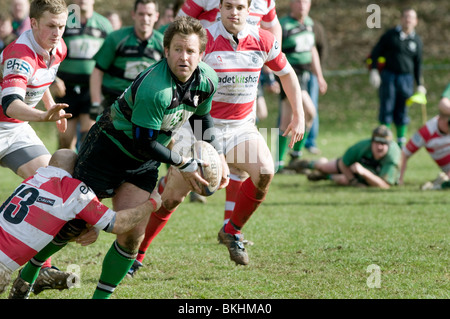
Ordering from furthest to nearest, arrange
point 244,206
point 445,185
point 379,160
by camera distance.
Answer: point 379,160
point 445,185
point 244,206

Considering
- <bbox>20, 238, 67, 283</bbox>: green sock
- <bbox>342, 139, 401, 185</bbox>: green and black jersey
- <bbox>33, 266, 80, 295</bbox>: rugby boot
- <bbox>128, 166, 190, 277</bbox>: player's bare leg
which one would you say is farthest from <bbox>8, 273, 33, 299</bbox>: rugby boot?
<bbox>342, 139, 401, 185</bbox>: green and black jersey

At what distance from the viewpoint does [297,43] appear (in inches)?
412

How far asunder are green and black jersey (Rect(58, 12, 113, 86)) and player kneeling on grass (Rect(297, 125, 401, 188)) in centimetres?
355

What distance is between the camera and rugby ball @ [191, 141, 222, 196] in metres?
4.36

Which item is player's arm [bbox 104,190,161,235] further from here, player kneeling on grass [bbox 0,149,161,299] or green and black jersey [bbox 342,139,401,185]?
green and black jersey [bbox 342,139,401,185]

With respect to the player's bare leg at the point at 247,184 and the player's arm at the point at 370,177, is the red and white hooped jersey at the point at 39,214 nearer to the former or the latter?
the player's bare leg at the point at 247,184

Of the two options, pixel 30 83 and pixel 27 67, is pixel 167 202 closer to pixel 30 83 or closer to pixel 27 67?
pixel 30 83

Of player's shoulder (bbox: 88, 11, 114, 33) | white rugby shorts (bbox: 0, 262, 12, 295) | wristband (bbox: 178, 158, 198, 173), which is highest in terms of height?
wristband (bbox: 178, 158, 198, 173)

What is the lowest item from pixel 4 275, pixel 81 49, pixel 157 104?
pixel 81 49

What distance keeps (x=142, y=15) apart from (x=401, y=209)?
3.54 metres

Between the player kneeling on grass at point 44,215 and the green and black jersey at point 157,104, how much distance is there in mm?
433

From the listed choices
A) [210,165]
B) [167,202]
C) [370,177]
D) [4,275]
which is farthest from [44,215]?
[370,177]

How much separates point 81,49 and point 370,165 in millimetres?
4173

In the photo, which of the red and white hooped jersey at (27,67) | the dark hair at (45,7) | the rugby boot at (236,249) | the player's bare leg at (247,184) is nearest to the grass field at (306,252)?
the rugby boot at (236,249)
